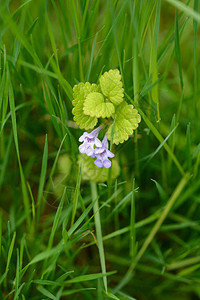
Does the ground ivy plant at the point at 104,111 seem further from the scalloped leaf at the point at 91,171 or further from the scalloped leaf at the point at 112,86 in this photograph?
the scalloped leaf at the point at 91,171

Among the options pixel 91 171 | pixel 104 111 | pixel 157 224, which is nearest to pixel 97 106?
pixel 104 111

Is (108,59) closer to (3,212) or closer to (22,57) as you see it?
(22,57)

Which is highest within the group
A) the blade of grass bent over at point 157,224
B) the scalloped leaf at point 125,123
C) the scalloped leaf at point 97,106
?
the scalloped leaf at point 97,106

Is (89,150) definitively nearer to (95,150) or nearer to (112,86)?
(95,150)

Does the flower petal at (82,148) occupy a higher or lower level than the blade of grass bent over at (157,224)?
higher

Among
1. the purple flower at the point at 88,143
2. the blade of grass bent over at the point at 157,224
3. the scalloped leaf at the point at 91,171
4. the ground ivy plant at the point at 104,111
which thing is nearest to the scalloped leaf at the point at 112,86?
the ground ivy plant at the point at 104,111

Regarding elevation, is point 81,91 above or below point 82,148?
above
